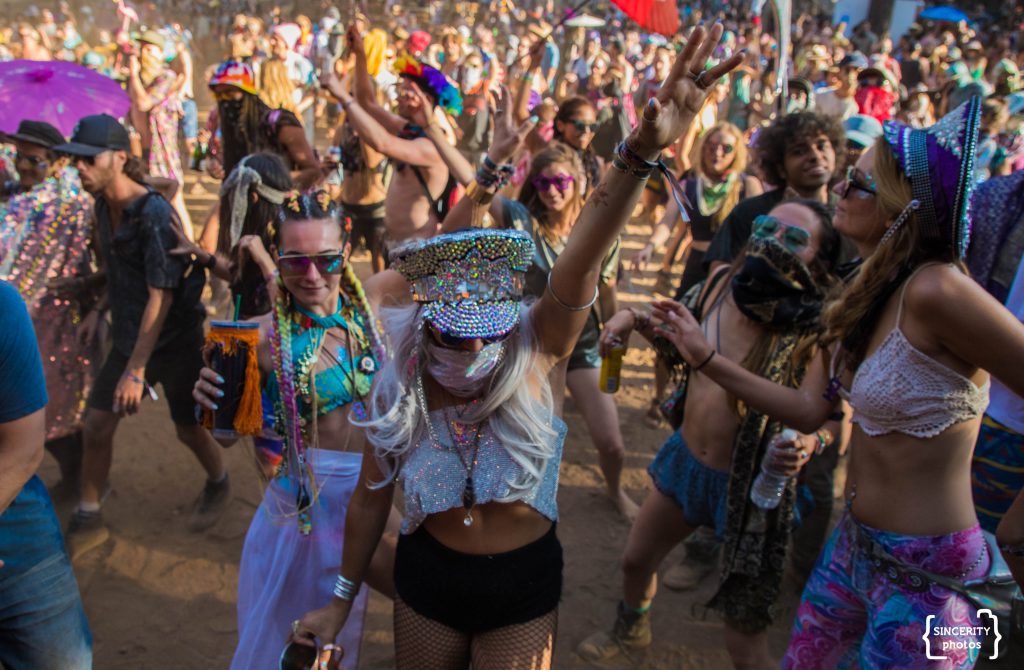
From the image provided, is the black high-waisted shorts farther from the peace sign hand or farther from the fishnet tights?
the peace sign hand

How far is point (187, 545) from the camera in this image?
13.9ft

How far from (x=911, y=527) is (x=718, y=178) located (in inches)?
164

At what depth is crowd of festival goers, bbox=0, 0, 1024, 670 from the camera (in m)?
2.03

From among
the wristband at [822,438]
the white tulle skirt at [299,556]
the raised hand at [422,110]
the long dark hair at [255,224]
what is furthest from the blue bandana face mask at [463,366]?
the raised hand at [422,110]

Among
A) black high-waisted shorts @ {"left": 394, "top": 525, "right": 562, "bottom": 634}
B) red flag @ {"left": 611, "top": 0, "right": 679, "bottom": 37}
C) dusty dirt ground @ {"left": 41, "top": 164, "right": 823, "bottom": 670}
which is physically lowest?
dusty dirt ground @ {"left": 41, "top": 164, "right": 823, "bottom": 670}

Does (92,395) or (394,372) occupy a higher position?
(394,372)

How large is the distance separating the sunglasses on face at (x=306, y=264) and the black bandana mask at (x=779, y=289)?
1581 millimetres

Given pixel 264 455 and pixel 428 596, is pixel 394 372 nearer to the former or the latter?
pixel 428 596

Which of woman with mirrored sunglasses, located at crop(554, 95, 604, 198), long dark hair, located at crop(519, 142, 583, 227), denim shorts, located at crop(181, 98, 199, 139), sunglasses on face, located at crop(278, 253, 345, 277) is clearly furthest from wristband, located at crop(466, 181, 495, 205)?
denim shorts, located at crop(181, 98, 199, 139)

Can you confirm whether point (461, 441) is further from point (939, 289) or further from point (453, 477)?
point (939, 289)

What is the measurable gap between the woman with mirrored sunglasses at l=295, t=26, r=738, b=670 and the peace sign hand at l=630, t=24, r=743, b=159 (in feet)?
1.47

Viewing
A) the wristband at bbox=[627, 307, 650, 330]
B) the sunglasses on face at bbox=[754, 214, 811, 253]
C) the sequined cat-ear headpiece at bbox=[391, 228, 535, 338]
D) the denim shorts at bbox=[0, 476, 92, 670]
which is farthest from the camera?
the sunglasses on face at bbox=[754, 214, 811, 253]

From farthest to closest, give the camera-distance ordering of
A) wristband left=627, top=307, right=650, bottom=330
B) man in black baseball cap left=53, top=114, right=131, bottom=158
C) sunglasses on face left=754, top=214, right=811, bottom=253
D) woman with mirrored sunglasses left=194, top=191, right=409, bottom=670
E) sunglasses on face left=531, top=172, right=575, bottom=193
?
sunglasses on face left=531, top=172, right=575, bottom=193
man in black baseball cap left=53, top=114, right=131, bottom=158
sunglasses on face left=754, top=214, right=811, bottom=253
wristband left=627, top=307, right=650, bottom=330
woman with mirrored sunglasses left=194, top=191, right=409, bottom=670

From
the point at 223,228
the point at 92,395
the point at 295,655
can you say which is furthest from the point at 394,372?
the point at 92,395
